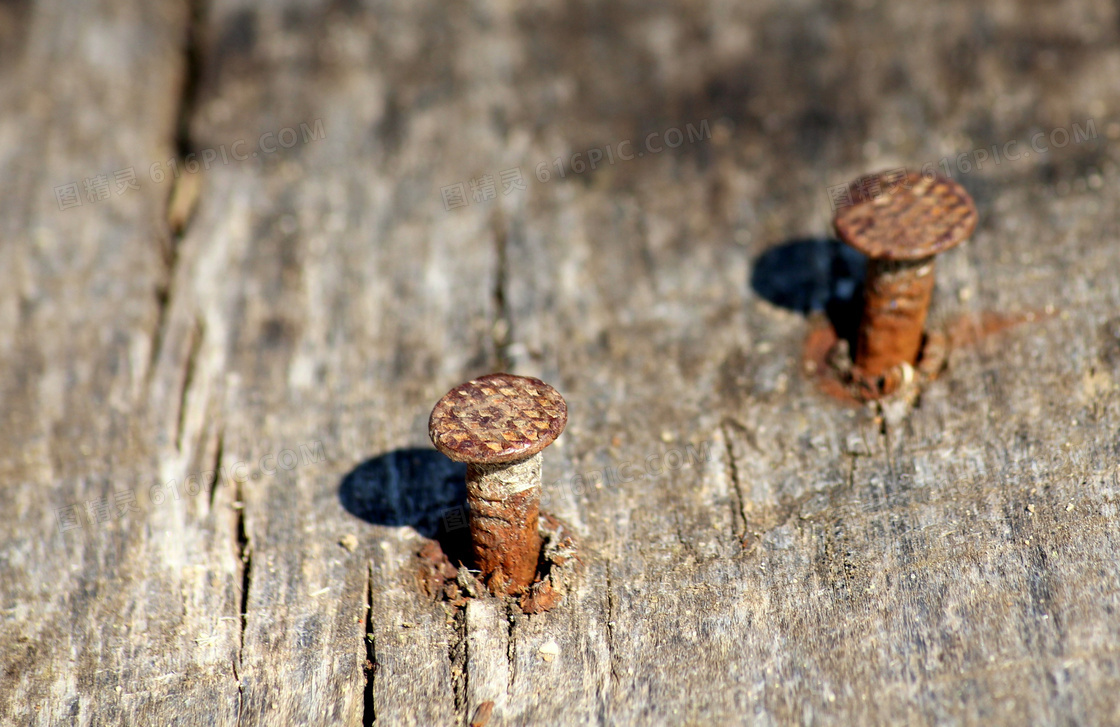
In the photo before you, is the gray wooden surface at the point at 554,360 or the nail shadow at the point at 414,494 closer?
the gray wooden surface at the point at 554,360

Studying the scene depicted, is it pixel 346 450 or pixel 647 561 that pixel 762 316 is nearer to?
pixel 647 561

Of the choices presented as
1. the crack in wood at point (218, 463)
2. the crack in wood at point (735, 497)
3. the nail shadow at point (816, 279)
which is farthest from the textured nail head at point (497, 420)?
the nail shadow at point (816, 279)

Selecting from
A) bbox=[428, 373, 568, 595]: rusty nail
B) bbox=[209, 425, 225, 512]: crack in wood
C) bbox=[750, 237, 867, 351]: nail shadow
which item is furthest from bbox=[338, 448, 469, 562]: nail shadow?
bbox=[750, 237, 867, 351]: nail shadow

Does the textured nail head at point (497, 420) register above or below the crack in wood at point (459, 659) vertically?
above

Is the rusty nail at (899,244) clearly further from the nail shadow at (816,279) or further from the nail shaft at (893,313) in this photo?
the nail shadow at (816,279)

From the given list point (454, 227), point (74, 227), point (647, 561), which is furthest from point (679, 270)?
point (74, 227)

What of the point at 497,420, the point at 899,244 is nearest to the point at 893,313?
→ the point at 899,244
